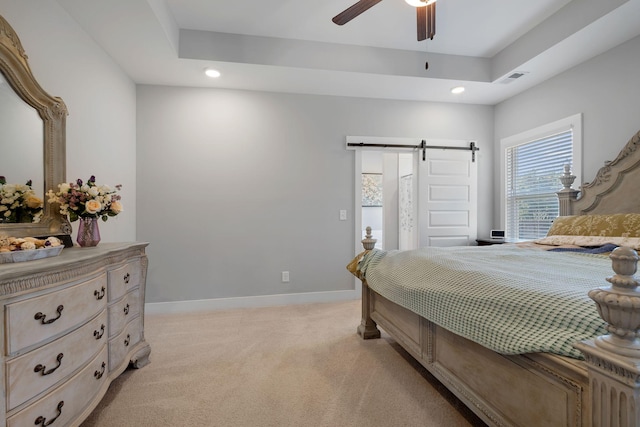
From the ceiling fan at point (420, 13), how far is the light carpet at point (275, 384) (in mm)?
2282

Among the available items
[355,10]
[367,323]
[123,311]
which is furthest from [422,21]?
[123,311]

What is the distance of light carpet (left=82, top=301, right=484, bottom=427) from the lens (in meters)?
1.54

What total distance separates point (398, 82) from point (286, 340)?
2833 mm

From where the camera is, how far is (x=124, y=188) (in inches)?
116

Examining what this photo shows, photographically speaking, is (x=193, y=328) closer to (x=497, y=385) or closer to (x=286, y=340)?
(x=286, y=340)

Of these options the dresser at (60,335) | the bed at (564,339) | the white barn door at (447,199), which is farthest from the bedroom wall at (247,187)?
the dresser at (60,335)

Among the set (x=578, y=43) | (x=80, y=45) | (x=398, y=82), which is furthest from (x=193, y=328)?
(x=578, y=43)

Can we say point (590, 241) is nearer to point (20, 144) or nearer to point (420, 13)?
point (420, 13)

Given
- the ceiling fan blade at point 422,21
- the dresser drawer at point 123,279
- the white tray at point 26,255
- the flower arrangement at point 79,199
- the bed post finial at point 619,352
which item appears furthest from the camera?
the ceiling fan blade at point 422,21

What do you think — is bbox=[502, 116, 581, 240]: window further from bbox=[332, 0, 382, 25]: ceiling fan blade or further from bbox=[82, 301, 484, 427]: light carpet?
bbox=[332, 0, 382, 25]: ceiling fan blade

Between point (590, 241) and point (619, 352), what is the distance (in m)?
1.90

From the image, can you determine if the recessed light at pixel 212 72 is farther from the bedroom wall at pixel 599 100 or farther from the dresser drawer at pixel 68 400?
the bedroom wall at pixel 599 100

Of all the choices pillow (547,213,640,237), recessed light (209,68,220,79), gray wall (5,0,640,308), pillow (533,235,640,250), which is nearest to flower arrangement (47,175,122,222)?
gray wall (5,0,640,308)

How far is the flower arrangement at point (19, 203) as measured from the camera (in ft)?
5.11
